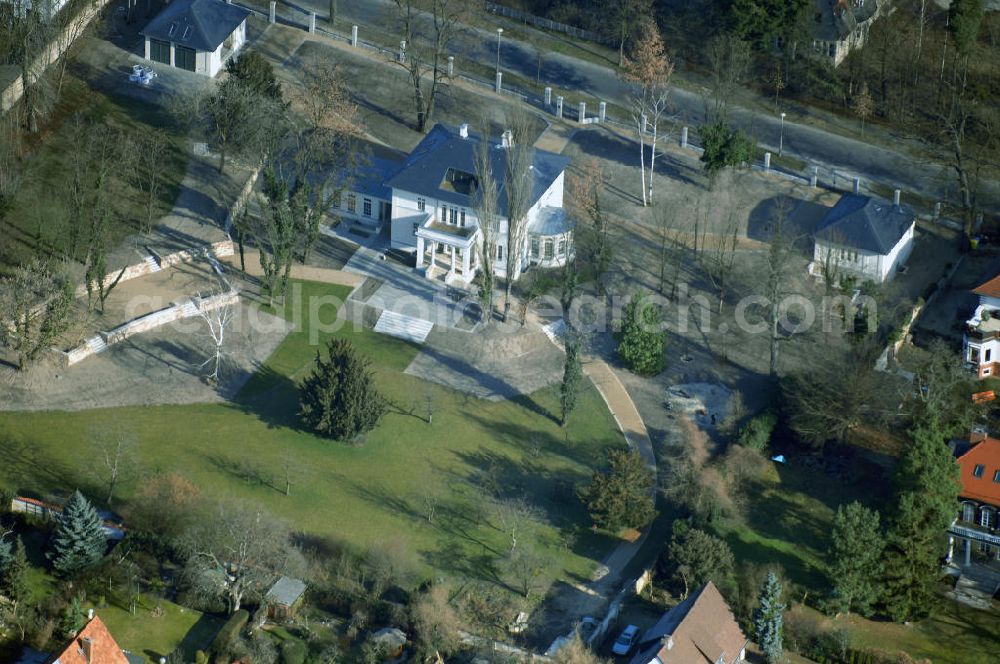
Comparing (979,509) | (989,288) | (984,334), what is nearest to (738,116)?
(989,288)

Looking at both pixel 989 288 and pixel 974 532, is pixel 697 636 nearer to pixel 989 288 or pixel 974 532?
pixel 974 532

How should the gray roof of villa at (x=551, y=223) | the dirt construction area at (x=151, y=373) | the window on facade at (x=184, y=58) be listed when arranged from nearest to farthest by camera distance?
the dirt construction area at (x=151, y=373) → the gray roof of villa at (x=551, y=223) → the window on facade at (x=184, y=58)

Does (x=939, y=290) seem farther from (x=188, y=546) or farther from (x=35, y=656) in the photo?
(x=35, y=656)

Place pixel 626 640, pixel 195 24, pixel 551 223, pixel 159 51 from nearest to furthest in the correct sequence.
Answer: pixel 626 640
pixel 551 223
pixel 195 24
pixel 159 51

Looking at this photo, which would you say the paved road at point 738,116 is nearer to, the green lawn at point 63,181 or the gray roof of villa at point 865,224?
the gray roof of villa at point 865,224

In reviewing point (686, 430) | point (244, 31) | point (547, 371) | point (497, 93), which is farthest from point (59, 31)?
point (686, 430)

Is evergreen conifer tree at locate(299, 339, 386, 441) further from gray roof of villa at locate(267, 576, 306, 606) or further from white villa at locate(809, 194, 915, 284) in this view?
white villa at locate(809, 194, 915, 284)

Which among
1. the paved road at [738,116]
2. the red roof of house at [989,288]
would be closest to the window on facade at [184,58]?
the paved road at [738,116]
